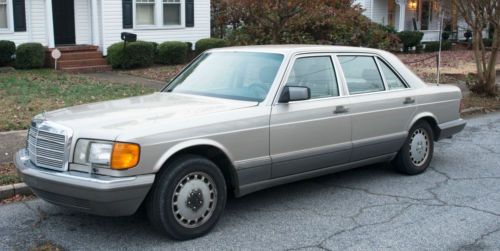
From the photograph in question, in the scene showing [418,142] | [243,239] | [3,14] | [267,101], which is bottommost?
[243,239]

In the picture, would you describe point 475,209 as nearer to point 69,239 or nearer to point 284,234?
point 284,234

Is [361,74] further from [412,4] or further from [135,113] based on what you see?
[412,4]

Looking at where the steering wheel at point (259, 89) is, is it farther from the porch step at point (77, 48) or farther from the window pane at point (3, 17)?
the window pane at point (3, 17)

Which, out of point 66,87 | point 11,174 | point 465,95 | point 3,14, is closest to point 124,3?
point 3,14

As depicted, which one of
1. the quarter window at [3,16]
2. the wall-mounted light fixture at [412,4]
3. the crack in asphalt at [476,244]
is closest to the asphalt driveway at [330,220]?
the crack in asphalt at [476,244]

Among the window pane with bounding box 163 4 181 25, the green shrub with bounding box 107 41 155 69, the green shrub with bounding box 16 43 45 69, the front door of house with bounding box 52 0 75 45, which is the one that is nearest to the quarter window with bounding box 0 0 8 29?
the green shrub with bounding box 16 43 45 69

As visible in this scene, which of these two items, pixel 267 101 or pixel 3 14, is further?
pixel 3 14

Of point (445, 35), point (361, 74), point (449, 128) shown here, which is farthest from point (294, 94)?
point (445, 35)

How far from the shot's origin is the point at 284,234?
497 cm

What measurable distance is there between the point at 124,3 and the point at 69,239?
14.7 m

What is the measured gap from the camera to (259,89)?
18.1 feet

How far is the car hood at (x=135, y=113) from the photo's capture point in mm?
4566

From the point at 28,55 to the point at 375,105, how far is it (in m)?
12.7

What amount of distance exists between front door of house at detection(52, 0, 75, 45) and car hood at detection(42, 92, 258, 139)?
44.5 ft
